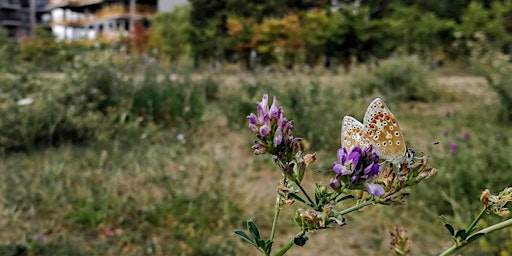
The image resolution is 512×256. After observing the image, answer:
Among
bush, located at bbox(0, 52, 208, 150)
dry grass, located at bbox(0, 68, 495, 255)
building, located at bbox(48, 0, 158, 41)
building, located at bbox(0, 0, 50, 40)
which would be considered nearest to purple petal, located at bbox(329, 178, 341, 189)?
dry grass, located at bbox(0, 68, 495, 255)

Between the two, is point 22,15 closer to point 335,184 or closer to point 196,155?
point 196,155

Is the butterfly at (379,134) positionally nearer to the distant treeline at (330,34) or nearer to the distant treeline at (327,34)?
the distant treeline at (327,34)

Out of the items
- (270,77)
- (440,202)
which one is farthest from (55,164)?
(270,77)

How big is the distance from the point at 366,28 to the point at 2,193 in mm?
10011

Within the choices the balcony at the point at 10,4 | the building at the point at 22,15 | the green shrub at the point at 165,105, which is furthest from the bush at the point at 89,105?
the balcony at the point at 10,4

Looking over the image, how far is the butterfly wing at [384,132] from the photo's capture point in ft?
1.89

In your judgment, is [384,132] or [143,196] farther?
[143,196]

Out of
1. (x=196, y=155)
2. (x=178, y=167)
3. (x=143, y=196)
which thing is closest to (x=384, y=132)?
(x=143, y=196)

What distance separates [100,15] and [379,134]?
27.2 m

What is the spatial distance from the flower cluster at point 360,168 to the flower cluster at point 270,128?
7cm

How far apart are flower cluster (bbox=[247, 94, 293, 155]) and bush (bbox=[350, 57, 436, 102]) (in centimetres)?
602

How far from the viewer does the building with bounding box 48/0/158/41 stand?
69.3 feet

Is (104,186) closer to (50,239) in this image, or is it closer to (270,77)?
(50,239)

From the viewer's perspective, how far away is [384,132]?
585 millimetres
